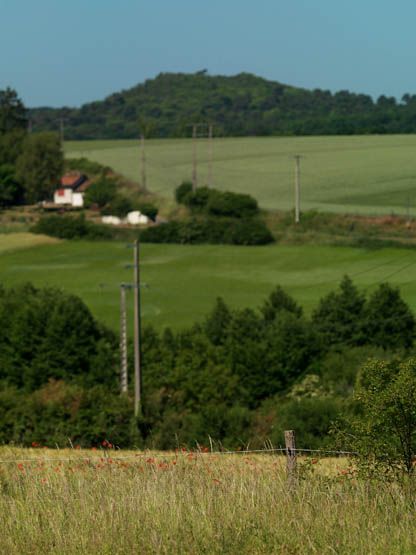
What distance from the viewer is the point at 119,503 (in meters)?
10.7

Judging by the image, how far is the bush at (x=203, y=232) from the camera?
249 ft

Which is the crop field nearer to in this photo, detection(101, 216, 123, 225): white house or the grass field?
detection(101, 216, 123, 225): white house

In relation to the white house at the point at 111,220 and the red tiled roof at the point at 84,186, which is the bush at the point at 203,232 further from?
the red tiled roof at the point at 84,186

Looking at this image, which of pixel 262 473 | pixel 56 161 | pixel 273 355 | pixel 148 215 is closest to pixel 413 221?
pixel 148 215

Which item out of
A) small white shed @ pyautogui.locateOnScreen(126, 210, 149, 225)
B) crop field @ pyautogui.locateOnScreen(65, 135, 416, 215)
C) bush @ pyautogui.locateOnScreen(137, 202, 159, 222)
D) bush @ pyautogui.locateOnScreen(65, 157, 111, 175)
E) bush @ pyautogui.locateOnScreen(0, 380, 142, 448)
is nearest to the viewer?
bush @ pyautogui.locateOnScreen(0, 380, 142, 448)

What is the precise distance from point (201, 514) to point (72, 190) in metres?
96.3

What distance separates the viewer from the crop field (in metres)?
85.3

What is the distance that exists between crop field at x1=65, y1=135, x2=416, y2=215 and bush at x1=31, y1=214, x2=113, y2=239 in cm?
1191

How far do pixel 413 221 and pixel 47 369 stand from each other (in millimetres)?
34654

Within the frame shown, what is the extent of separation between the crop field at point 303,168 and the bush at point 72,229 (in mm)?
11912

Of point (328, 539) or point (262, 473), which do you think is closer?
point (328, 539)

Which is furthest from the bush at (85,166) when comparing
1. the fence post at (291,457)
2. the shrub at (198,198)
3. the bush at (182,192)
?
the fence post at (291,457)

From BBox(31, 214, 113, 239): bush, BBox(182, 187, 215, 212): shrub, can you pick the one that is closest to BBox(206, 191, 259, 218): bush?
BBox(182, 187, 215, 212): shrub

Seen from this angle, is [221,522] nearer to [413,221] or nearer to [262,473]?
[262,473]
